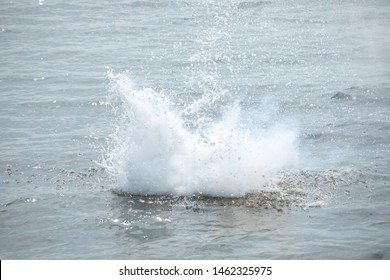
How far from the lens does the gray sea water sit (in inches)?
381

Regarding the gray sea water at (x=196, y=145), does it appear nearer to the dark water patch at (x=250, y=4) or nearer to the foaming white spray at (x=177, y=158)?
the foaming white spray at (x=177, y=158)

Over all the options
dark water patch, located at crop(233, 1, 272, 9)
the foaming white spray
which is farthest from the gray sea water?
dark water patch, located at crop(233, 1, 272, 9)

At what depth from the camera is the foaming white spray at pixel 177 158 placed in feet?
37.4

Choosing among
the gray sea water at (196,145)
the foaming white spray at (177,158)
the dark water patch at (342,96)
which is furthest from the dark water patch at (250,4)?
the foaming white spray at (177,158)

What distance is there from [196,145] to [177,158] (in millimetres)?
467

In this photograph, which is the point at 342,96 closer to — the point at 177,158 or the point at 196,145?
the point at 196,145

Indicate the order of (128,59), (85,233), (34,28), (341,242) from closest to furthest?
(341,242)
(85,233)
(128,59)
(34,28)

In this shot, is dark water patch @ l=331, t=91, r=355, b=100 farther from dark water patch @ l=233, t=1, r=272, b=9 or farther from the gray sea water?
dark water patch @ l=233, t=1, r=272, b=9

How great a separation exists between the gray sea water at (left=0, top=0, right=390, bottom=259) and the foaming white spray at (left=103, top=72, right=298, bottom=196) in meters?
0.03
